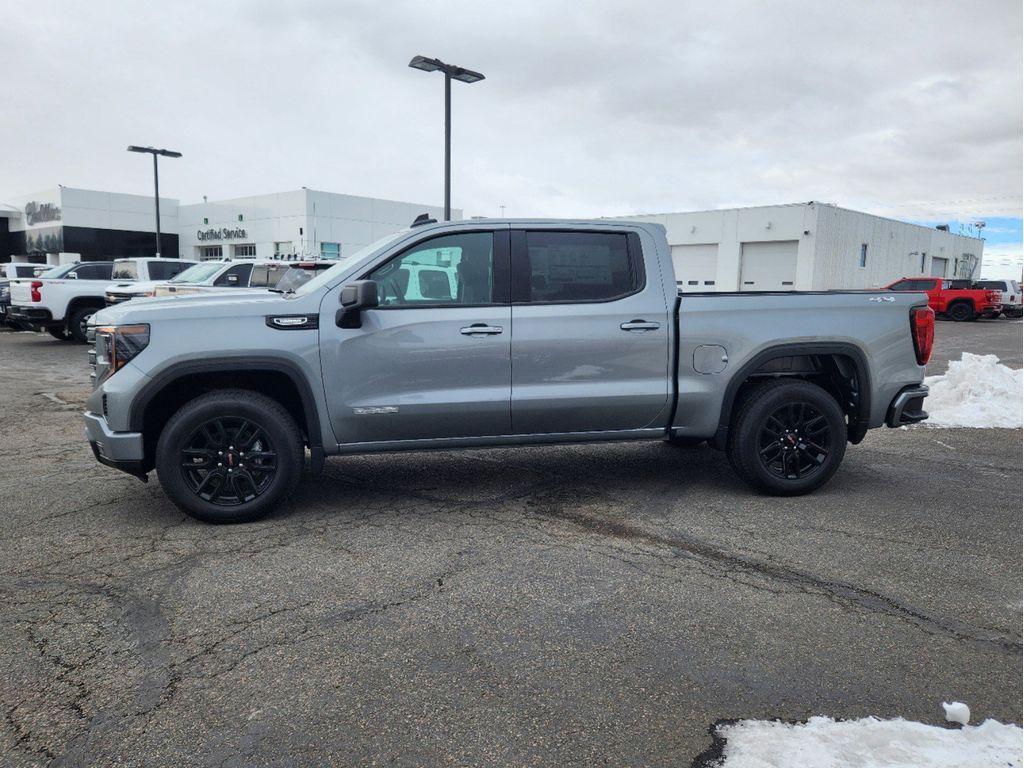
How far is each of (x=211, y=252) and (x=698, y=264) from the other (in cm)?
3215

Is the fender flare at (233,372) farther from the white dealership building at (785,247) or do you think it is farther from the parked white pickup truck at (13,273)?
the white dealership building at (785,247)

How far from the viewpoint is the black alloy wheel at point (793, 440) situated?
18.1 ft

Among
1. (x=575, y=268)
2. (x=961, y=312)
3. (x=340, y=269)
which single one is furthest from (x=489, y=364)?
(x=961, y=312)

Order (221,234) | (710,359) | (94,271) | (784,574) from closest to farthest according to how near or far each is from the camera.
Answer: (784,574)
(710,359)
(94,271)
(221,234)

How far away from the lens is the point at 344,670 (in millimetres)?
3109

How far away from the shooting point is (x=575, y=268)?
5340 millimetres

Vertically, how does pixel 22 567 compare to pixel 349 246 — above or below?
below

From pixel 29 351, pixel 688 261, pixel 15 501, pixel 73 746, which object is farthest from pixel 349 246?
pixel 73 746

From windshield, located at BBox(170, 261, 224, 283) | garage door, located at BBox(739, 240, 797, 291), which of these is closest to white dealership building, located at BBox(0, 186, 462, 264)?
garage door, located at BBox(739, 240, 797, 291)

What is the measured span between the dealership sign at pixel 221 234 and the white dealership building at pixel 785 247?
24.9m

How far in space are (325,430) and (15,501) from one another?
7.85 feet

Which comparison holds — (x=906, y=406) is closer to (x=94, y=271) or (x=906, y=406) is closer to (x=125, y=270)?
(x=125, y=270)

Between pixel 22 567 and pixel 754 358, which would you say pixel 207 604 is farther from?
pixel 754 358

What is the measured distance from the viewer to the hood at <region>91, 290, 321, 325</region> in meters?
4.75
